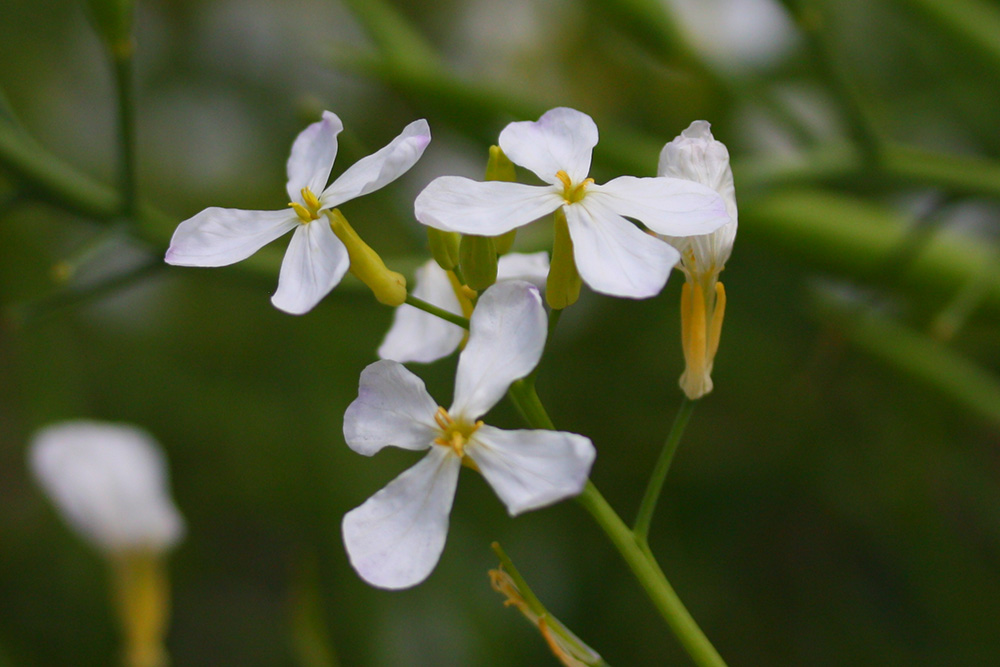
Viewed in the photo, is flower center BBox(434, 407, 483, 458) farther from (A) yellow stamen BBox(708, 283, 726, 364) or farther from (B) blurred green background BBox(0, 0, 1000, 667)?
(B) blurred green background BBox(0, 0, 1000, 667)

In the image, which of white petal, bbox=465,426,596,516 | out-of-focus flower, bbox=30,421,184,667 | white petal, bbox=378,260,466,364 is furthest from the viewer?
out-of-focus flower, bbox=30,421,184,667

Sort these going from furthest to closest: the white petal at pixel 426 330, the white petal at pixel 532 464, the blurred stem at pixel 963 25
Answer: the blurred stem at pixel 963 25, the white petal at pixel 426 330, the white petal at pixel 532 464

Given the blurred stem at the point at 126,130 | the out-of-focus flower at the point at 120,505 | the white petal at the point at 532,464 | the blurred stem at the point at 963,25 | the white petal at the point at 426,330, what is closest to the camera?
the white petal at the point at 532,464

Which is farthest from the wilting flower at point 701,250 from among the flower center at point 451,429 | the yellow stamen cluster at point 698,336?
the flower center at point 451,429

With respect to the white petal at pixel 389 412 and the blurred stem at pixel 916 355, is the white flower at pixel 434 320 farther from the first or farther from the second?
the blurred stem at pixel 916 355

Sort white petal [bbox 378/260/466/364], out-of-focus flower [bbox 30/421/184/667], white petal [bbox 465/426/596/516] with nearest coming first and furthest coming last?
white petal [bbox 465/426/596/516] → white petal [bbox 378/260/466/364] → out-of-focus flower [bbox 30/421/184/667]

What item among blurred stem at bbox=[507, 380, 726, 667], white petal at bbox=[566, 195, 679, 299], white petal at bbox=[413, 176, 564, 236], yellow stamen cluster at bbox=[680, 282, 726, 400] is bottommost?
blurred stem at bbox=[507, 380, 726, 667]

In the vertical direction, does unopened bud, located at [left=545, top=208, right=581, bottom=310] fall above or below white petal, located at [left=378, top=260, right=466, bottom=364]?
above

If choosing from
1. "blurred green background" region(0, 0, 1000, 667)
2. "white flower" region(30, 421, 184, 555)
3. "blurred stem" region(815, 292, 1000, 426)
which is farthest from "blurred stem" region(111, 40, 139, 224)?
"blurred stem" region(815, 292, 1000, 426)

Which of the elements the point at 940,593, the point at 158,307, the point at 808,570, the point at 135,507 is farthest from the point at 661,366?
the point at 158,307
